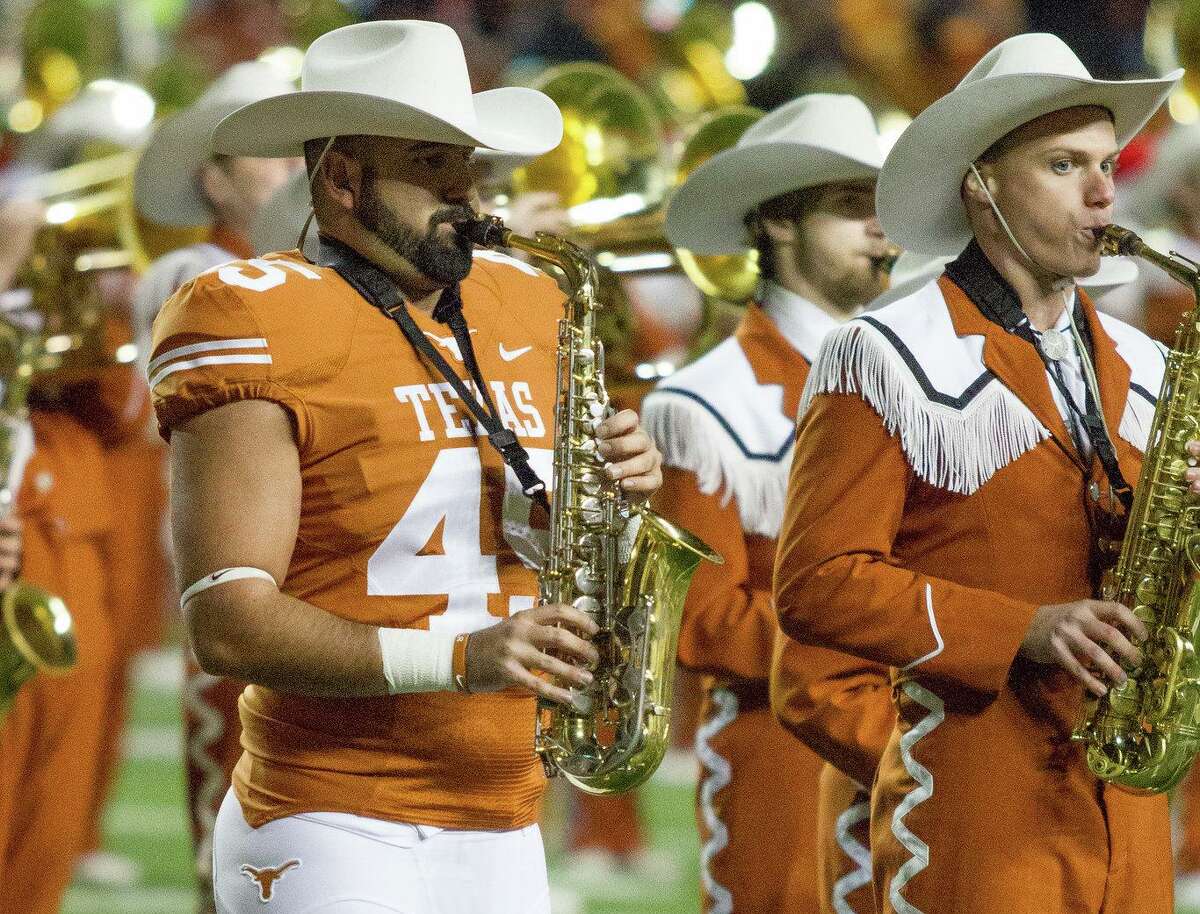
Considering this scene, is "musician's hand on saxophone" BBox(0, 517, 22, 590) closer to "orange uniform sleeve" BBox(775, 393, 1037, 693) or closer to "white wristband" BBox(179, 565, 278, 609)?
"white wristband" BBox(179, 565, 278, 609)

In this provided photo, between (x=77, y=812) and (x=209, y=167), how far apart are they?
2001 mm

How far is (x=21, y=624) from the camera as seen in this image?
600 centimetres

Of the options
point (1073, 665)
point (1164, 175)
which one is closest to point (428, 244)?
point (1073, 665)

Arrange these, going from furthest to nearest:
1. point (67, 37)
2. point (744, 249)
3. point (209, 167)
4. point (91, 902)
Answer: point (67, 37)
point (91, 902)
point (209, 167)
point (744, 249)

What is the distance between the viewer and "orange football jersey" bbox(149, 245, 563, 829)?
3.46 m

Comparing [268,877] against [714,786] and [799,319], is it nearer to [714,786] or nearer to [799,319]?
[714,786]

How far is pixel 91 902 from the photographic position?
26.4ft

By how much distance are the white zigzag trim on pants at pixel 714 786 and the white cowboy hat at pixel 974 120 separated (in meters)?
1.30

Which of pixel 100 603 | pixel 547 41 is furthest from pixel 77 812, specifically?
pixel 547 41

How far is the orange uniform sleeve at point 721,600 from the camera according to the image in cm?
479

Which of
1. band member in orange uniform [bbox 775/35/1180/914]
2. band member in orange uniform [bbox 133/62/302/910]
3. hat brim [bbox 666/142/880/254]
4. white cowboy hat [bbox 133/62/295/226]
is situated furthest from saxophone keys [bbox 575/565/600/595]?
white cowboy hat [bbox 133/62/295/226]

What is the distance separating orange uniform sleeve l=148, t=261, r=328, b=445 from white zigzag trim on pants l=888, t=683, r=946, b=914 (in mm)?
1132

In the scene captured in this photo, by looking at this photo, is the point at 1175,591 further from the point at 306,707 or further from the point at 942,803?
the point at 306,707

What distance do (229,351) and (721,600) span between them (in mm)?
1722
